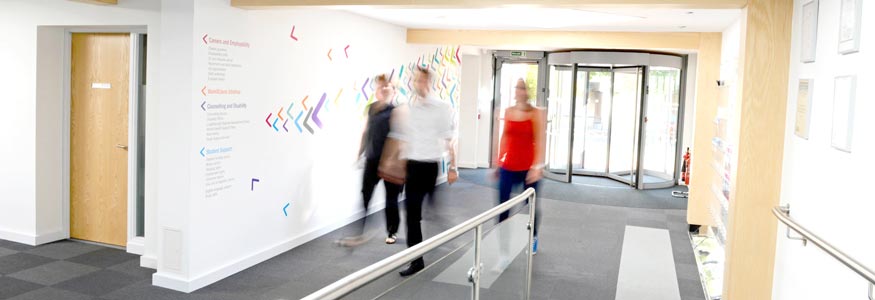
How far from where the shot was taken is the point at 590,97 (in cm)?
1166

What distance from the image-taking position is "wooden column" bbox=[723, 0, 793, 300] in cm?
400

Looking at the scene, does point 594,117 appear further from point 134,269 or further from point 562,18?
point 134,269

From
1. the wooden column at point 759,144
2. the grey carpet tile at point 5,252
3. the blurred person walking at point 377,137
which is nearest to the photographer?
the wooden column at point 759,144

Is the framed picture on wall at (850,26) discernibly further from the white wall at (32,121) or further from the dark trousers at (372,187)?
the white wall at (32,121)

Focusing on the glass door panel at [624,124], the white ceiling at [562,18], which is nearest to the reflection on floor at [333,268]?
the white ceiling at [562,18]

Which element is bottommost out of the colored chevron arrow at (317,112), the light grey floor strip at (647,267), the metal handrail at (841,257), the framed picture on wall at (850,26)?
the light grey floor strip at (647,267)

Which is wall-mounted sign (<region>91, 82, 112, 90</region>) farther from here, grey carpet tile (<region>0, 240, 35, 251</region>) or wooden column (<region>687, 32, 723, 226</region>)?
wooden column (<region>687, 32, 723, 226</region>)

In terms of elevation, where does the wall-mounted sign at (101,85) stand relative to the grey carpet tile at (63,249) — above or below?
above

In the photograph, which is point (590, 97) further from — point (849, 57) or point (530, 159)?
point (849, 57)

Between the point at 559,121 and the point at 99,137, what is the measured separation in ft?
24.3

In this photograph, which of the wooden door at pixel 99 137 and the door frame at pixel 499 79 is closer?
the wooden door at pixel 99 137

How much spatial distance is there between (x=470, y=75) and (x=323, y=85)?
628 cm

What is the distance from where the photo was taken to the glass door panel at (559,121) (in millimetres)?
11570

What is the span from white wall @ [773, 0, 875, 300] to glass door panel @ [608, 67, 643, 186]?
7264 mm
